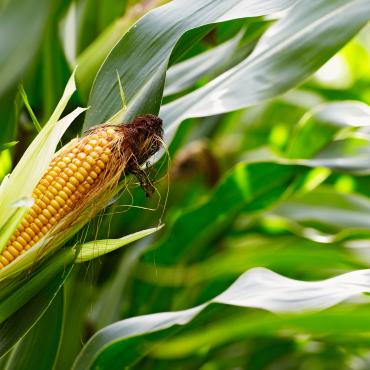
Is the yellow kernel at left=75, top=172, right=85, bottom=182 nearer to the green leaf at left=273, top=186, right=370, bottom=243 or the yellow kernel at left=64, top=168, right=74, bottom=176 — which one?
the yellow kernel at left=64, top=168, right=74, bottom=176

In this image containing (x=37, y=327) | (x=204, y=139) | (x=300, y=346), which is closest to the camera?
(x=37, y=327)

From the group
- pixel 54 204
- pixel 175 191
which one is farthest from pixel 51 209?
pixel 175 191

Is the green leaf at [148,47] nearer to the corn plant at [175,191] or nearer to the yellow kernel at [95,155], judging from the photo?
the corn plant at [175,191]

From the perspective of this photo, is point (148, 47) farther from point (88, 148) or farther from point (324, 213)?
point (324, 213)

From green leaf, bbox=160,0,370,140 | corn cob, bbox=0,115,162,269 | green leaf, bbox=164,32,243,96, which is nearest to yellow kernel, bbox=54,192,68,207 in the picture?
corn cob, bbox=0,115,162,269

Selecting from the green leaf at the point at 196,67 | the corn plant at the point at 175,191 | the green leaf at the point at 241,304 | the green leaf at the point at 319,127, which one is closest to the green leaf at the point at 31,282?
the corn plant at the point at 175,191

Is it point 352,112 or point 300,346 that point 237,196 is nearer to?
point 352,112

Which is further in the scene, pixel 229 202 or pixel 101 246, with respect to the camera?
pixel 229 202

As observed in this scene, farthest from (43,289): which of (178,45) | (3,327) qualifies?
(178,45)
